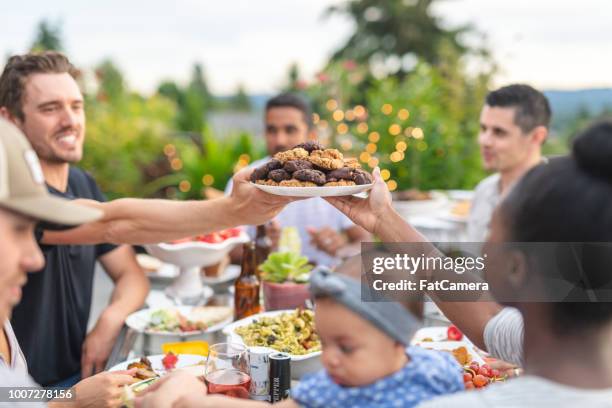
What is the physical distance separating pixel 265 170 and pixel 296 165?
0.15 m

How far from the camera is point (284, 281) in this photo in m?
2.85

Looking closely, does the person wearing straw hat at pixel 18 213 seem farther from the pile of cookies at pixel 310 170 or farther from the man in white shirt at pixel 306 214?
the man in white shirt at pixel 306 214

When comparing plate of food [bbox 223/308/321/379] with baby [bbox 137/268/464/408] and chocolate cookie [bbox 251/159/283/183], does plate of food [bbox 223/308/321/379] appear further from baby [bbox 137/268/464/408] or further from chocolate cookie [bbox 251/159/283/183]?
baby [bbox 137/268/464/408]

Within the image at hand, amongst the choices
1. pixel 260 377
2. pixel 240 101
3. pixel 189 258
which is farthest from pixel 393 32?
pixel 260 377

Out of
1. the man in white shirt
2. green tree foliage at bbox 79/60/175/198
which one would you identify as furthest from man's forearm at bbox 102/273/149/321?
green tree foliage at bbox 79/60/175/198

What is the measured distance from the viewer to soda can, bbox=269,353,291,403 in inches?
71.2

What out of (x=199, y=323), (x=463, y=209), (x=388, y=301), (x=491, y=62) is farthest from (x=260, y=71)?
(x=388, y=301)

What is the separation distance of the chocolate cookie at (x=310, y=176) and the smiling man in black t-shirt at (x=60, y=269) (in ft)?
4.49

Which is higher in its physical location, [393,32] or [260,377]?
[393,32]

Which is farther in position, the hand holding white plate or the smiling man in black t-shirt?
the smiling man in black t-shirt

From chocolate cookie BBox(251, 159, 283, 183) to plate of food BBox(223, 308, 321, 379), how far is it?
2.06 ft

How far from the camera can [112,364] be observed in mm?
2414

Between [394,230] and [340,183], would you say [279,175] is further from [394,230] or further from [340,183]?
[394,230]

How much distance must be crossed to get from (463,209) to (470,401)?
4494 mm
